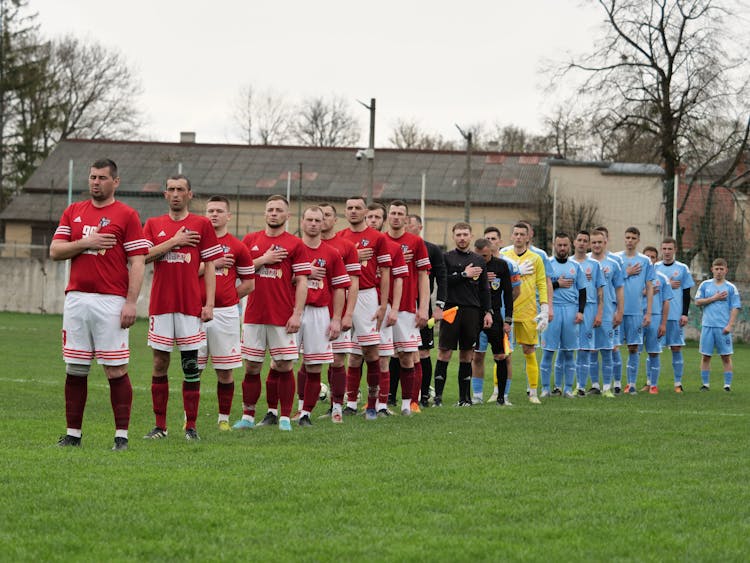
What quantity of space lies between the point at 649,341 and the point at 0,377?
9.38m

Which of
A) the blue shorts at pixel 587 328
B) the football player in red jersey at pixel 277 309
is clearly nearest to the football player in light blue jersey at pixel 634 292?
the blue shorts at pixel 587 328

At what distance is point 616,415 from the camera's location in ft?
40.1

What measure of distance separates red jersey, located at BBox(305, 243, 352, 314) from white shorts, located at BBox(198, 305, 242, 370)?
0.91 meters

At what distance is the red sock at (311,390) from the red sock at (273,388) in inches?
11.4

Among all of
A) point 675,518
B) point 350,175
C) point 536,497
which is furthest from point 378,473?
point 350,175

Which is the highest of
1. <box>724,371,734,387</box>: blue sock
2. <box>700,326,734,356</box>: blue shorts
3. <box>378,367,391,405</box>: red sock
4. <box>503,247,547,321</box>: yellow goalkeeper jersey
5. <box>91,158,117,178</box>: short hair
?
<box>91,158,117,178</box>: short hair

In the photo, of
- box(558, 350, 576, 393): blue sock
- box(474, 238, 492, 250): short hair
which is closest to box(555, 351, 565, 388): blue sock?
box(558, 350, 576, 393): blue sock

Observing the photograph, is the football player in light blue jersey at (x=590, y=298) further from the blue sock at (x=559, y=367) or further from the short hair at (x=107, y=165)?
the short hair at (x=107, y=165)

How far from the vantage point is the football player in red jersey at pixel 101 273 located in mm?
8461

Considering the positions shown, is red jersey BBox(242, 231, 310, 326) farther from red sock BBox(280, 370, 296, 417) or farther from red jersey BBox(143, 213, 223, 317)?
red jersey BBox(143, 213, 223, 317)

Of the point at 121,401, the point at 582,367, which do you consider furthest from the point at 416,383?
the point at 121,401

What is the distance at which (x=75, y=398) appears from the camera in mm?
8695

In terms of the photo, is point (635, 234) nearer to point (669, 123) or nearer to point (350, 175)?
point (669, 123)

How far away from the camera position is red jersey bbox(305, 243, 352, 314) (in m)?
10.8
